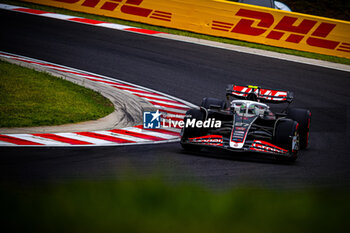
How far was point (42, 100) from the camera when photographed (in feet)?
37.6

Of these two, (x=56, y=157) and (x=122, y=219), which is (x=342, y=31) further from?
(x=122, y=219)

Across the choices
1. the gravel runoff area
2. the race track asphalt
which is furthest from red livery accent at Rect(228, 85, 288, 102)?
the gravel runoff area

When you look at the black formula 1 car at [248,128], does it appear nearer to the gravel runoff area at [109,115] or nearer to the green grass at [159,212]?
the gravel runoff area at [109,115]

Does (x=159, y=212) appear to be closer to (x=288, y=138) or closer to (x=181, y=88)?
(x=288, y=138)

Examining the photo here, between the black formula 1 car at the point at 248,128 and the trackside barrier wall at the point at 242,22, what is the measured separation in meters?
8.88

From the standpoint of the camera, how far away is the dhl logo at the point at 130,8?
67.6 ft

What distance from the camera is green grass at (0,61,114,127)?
10203mm

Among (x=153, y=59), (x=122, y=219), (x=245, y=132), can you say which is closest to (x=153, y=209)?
(x=122, y=219)

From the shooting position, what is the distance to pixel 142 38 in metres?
19.0

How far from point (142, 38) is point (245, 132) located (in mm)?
10803

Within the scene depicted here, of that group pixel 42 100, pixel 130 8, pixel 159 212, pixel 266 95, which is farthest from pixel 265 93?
pixel 130 8

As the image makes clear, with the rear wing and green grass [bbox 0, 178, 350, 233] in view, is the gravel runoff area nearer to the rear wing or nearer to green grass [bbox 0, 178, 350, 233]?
the rear wing

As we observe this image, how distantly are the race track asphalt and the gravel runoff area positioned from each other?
123cm

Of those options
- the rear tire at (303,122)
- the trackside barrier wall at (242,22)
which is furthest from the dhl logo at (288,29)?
the rear tire at (303,122)
